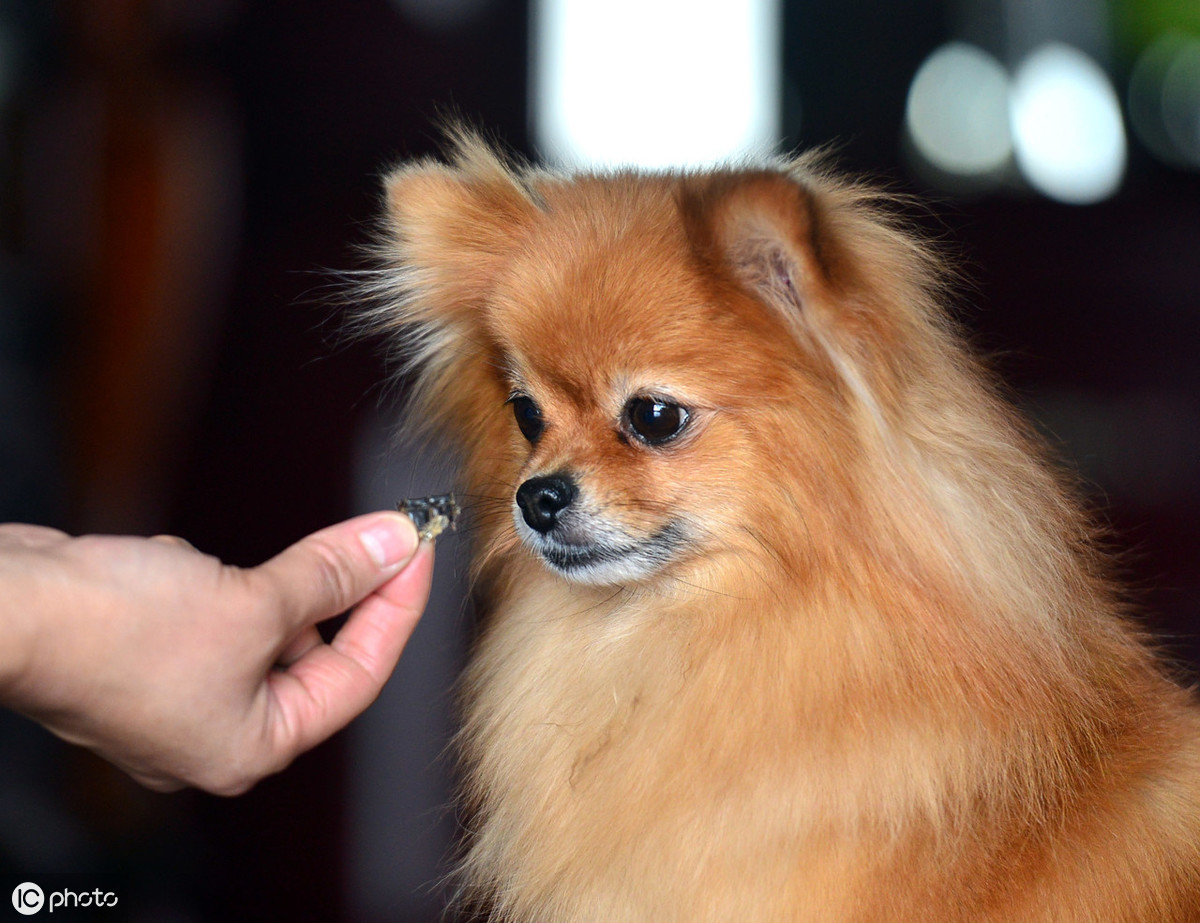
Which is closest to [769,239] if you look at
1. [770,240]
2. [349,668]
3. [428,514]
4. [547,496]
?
[770,240]

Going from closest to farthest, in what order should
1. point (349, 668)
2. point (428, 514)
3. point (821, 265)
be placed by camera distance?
point (821, 265), point (349, 668), point (428, 514)

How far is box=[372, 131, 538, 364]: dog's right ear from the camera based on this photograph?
62.2 inches

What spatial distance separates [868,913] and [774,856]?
0.12 metres

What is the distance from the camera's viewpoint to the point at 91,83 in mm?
2422

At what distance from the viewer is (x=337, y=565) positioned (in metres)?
1.24

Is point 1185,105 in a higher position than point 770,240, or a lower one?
higher

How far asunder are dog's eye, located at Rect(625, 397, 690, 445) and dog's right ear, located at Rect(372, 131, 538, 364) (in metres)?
0.36

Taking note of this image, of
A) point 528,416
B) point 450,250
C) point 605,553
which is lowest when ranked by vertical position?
point 605,553

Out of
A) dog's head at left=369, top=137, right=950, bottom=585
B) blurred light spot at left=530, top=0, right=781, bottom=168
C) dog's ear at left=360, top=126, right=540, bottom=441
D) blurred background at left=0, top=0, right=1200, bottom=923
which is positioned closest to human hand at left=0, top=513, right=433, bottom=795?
dog's head at left=369, top=137, right=950, bottom=585

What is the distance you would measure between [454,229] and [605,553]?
1.82ft

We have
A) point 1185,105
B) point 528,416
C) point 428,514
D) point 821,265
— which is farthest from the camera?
point 1185,105

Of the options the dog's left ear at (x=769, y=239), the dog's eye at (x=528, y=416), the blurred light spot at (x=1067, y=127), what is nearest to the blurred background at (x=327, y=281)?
the blurred light spot at (x=1067, y=127)

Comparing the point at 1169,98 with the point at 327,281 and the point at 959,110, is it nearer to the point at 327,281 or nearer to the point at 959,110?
the point at 959,110

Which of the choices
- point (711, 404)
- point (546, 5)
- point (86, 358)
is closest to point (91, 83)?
point (86, 358)
